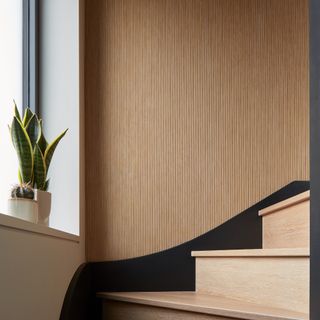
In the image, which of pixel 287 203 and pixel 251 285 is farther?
pixel 287 203

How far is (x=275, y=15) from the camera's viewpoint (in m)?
2.20

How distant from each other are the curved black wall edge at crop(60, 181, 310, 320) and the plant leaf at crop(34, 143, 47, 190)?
0.54m

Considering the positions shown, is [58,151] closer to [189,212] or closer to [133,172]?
[133,172]

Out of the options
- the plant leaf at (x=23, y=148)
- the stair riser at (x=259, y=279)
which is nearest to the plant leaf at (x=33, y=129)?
the plant leaf at (x=23, y=148)

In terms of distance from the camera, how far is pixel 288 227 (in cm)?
178

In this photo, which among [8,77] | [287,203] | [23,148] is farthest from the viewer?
[8,77]

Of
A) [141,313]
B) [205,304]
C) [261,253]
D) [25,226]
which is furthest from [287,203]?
[25,226]

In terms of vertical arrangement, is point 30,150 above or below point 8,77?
below

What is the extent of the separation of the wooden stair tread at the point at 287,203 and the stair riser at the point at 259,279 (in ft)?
0.68

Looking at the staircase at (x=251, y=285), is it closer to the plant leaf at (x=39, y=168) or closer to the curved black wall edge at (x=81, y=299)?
the curved black wall edge at (x=81, y=299)

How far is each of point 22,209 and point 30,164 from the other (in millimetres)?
188

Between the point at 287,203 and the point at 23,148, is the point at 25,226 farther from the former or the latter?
the point at 287,203

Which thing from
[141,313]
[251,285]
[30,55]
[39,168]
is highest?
[30,55]

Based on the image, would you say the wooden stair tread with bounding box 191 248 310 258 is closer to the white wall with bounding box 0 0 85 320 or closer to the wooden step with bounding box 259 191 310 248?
the wooden step with bounding box 259 191 310 248
